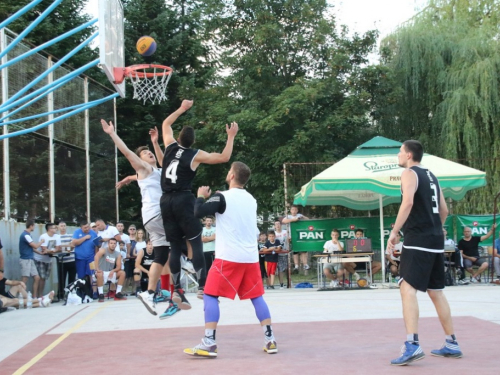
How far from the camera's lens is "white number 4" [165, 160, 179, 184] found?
29.3 ft

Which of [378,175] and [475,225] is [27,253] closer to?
[378,175]

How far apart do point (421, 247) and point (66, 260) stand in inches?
547

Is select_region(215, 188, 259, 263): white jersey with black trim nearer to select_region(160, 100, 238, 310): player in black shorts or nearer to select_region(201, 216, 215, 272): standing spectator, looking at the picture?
select_region(160, 100, 238, 310): player in black shorts

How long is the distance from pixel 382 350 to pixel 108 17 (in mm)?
6697

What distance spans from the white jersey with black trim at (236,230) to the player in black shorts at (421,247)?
152 centimetres

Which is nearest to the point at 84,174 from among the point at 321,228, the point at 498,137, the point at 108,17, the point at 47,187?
the point at 47,187

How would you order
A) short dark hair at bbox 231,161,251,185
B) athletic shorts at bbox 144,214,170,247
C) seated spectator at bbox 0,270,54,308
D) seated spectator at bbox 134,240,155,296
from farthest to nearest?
seated spectator at bbox 134,240,155,296
seated spectator at bbox 0,270,54,308
athletic shorts at bbox 144,214,170,247
short dark hair at bbox 231,161,251,185

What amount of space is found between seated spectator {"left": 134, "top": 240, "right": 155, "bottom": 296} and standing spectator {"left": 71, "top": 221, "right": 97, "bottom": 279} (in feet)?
5.37

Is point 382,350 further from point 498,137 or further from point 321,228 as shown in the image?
point 498,137

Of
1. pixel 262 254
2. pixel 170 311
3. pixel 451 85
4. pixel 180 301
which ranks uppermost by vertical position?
pixel 451 85

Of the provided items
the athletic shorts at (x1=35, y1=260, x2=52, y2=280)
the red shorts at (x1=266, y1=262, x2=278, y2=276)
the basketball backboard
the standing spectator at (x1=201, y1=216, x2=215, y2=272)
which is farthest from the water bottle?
the basketball backboard

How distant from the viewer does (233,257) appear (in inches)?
303

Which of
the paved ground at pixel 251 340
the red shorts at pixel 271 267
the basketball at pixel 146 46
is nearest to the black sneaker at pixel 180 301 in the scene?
the paved ground at pixel 251 340

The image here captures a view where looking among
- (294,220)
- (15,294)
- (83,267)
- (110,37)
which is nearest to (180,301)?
(110,37)
